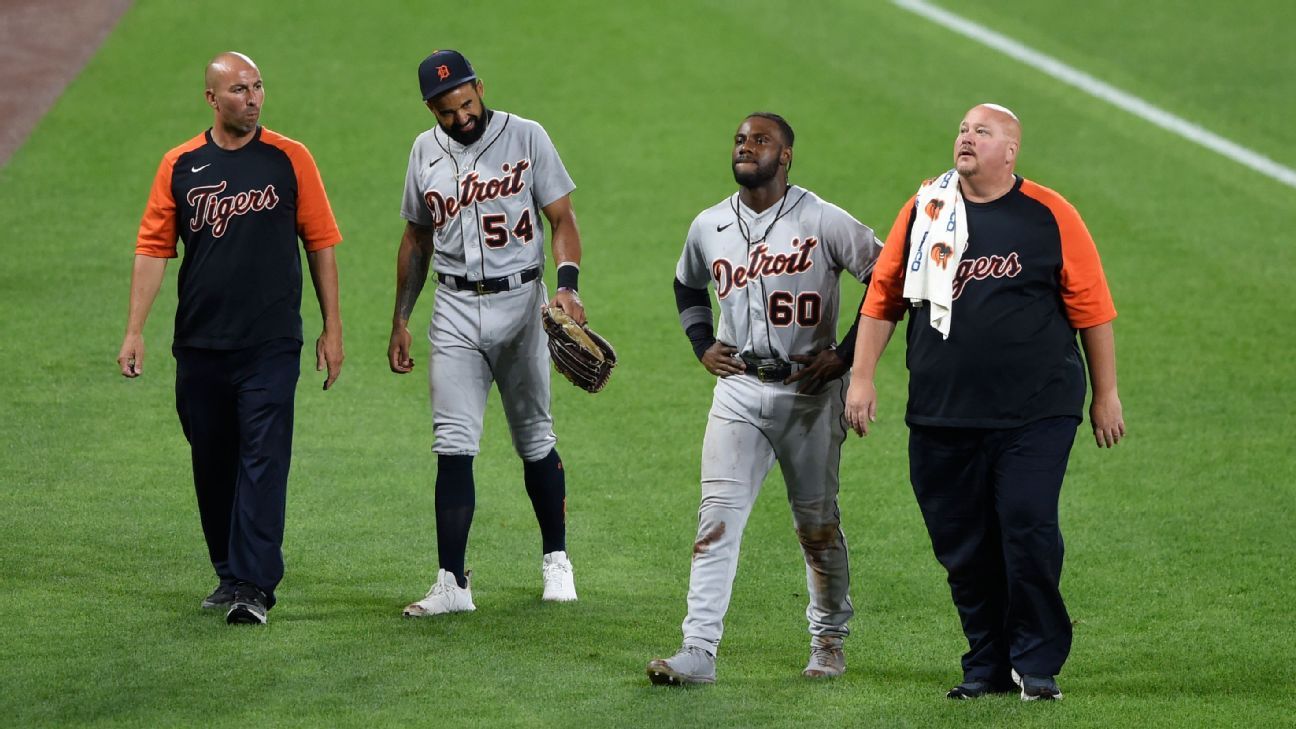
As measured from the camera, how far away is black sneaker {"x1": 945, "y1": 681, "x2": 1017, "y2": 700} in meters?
5.69

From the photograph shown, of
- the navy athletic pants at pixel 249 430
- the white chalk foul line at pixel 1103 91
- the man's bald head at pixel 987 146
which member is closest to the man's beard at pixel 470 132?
the navy athletic pants at pixel 249 430

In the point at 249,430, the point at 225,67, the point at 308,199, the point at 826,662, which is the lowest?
the point at 826,662

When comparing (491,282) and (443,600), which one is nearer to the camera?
(443,600)

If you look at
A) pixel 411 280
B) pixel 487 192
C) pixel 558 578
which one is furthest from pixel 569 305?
pixel 558 578

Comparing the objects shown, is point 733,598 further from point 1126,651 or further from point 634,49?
point 634,49

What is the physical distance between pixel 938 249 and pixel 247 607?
2.82 meters

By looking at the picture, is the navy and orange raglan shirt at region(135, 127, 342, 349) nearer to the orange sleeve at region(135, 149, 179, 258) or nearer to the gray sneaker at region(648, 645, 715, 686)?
the orange sleeve at region(135, 149, 179, 258)

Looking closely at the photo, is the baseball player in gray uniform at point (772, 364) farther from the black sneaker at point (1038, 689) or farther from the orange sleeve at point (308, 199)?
the orange sleeve at point (308, 199)

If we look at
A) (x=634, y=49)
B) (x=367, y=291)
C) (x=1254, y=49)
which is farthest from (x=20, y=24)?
(x=1254, y=49)

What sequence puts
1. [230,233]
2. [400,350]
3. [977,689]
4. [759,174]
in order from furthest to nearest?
[400,350], [230,233], [759,174], [977,689]

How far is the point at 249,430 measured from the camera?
6.54 metres

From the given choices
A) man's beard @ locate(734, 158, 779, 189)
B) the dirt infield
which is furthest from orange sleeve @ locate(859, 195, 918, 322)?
the dirt infield

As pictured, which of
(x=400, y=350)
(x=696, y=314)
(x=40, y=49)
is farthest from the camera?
(x=40, y=49)

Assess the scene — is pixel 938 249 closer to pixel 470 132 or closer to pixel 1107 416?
pixel 1107 416
